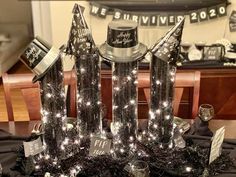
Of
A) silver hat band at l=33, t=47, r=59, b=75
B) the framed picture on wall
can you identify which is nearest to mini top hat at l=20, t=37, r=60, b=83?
silver hat band at l=33, t=47, r=59, b=75

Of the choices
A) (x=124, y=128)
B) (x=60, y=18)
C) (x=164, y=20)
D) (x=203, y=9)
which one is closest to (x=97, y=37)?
(x=60, y=18)

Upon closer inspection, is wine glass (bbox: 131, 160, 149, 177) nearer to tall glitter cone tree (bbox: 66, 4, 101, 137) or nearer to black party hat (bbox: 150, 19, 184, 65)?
tall glitter cone tree (bbox: 66, 4, 101, 137)

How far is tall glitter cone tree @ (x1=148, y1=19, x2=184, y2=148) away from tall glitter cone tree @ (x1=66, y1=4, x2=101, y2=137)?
0.19m

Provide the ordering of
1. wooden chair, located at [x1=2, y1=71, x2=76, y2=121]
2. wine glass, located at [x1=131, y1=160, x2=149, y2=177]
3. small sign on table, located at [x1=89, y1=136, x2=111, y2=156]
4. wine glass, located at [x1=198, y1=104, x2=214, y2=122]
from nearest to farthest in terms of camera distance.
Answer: wine glass, located at [x1=131, y1=160, x2=149, y2=177] < small sign on table, located at [x1=89, y1=136, x2=111, y2=156] < wine glass, located at [x1=198, y1=104, x2=214, y2=122] < wooden chair, located at [x1=2, y1=71, x2=76, y2=121]

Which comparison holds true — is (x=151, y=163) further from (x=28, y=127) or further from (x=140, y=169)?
(x=28, y=127)

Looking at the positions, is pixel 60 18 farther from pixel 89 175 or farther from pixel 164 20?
pixel 89 175

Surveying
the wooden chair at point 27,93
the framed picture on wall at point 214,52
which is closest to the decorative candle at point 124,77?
the wooden chair at point 27,93

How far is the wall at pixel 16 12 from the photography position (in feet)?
14.9

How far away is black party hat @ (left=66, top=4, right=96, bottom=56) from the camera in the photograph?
4.55 ft

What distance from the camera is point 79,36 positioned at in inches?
55.1

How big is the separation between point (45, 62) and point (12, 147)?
40 cm

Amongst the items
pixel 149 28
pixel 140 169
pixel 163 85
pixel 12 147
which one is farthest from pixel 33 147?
pixel 149 28

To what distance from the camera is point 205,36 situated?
3.03 metres

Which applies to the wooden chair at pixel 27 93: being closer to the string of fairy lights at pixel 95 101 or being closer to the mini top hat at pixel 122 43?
the string of fairy lights at pixel 95 101
